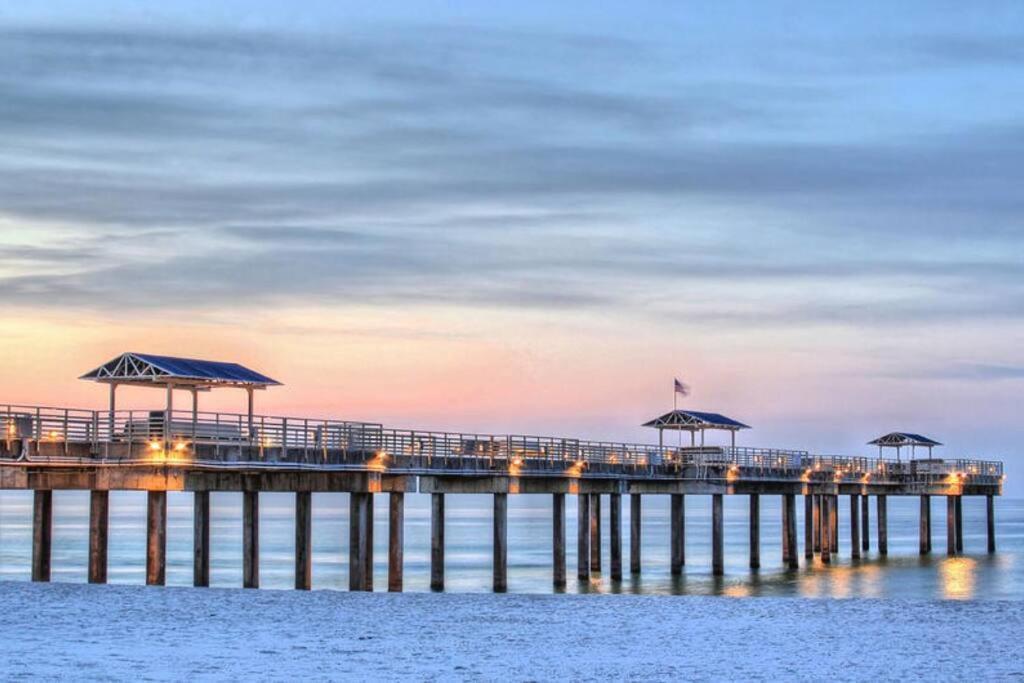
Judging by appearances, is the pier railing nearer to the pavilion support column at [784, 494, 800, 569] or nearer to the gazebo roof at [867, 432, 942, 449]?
the pavilion support column at [784, 494, 800, 569]

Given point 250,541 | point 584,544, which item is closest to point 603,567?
point 584,544

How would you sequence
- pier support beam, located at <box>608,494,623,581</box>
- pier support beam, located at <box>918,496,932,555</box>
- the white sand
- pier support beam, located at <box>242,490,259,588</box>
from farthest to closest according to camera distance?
pier support beam, located at <box>918,496,932,555</box>
pier support beam, located at <box>608,494,623,581</box>
pier support beam, located at <box>242,490,259,588</box>
the white sand

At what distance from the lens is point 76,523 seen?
143750 mm

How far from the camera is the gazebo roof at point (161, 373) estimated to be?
125ft

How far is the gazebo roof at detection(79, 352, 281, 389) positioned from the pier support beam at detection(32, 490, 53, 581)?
13.6 ft

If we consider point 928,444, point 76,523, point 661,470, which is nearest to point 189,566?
point 661,470

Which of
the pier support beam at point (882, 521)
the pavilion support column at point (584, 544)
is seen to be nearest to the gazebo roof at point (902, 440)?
the pier support beam at point (882, 521)

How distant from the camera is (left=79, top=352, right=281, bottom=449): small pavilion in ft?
125

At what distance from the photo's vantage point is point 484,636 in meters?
25.4

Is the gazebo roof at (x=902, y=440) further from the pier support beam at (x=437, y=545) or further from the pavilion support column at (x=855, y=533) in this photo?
the pier support beam at (x=437, y=545)

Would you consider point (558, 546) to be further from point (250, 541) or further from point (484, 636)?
point (484, 636)

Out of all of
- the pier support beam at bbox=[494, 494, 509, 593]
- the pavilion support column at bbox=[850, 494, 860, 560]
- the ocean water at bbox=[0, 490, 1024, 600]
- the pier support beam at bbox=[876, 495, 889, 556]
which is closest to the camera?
the pier support beam at bbox=[494, 494, 509, 593]

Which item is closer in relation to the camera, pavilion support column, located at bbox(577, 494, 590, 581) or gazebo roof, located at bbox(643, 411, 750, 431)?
pavilion support column, located at bbox(577, 494, 590, 581)

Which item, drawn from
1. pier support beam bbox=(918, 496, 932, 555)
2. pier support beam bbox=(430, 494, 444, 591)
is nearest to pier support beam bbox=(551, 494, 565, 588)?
pier support beam bbox=(430, 494, 444, 591)
